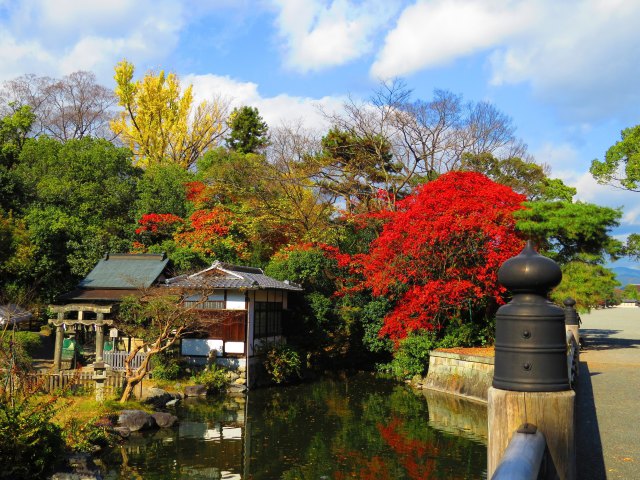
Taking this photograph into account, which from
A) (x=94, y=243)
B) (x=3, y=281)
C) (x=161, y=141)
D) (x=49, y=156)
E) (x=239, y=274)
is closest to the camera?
(x=239, y=274)

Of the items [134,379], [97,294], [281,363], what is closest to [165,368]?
[281,363]

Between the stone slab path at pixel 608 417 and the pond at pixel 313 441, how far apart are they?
240 centimetres

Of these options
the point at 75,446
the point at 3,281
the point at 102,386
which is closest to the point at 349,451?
the point at 75,446

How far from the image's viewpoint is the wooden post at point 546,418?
2221mm

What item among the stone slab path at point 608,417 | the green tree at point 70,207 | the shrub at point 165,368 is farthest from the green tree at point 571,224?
the green tree at point 70,207

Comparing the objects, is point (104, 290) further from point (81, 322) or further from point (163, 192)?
point (163, 192)

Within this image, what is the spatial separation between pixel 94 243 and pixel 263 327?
29.0 ft

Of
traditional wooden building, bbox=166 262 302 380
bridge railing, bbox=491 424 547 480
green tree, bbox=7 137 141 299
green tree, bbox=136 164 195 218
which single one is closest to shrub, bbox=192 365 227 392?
traditional wooden building, bbox=166 262 302 380

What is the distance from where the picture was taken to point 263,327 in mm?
20844

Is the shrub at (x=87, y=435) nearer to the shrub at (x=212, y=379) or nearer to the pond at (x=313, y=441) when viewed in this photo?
the pond at (x=313, y=441)

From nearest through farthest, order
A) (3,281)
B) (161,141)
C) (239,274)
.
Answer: (239,274), (3,281), (161,141)

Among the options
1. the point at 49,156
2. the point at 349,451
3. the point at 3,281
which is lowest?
the point at 349,451

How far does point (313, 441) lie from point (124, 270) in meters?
12.5

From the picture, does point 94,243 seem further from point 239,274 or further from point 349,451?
point 349,451
